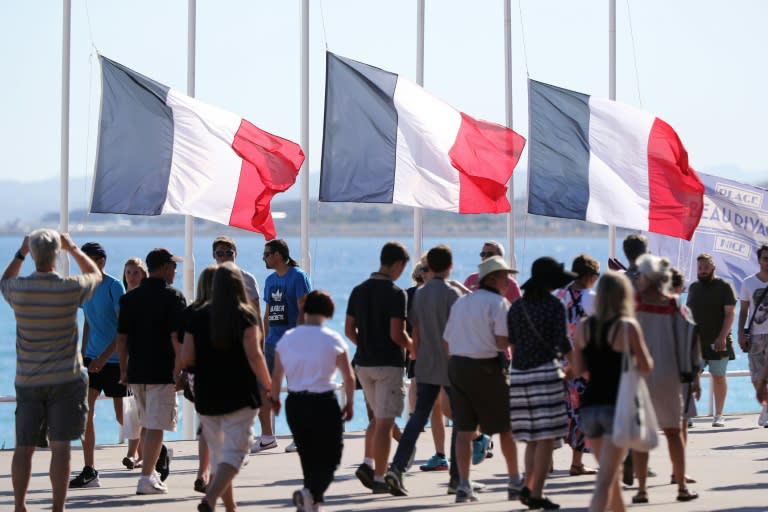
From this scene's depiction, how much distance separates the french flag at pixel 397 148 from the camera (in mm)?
14539

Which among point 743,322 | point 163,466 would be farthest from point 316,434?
point 743,322

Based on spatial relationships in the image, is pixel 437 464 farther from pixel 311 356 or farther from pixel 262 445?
pixel 311 356

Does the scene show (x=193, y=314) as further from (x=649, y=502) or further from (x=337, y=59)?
(x=337, y=59)

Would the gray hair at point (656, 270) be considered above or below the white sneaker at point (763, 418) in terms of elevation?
above

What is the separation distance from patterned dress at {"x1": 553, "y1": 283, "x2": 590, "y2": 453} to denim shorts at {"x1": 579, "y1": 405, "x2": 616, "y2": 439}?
1950mm

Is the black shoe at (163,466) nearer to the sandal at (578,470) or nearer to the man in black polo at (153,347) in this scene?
the man in black polo at (153,347)

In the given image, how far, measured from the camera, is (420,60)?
650 inches

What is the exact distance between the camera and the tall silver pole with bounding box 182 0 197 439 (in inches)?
592

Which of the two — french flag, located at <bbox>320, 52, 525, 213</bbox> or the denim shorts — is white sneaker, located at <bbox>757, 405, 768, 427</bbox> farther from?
the denim shorts

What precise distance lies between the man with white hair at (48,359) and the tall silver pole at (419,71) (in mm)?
7090

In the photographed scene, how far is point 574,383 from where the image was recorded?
11336mm

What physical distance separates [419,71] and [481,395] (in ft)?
22.1

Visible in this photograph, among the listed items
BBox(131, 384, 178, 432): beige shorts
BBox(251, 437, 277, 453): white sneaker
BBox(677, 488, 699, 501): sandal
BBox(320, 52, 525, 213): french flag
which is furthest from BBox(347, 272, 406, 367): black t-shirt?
BBox(320, 52, 525, 213): french flag

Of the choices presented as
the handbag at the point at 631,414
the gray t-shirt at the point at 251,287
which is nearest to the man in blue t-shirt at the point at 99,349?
the gray t-shirt at the point at 251,287
